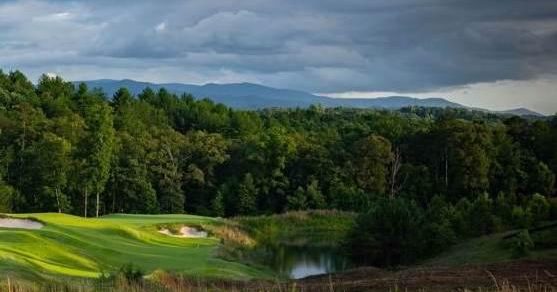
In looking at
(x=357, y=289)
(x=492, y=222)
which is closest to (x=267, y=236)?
(x=492, y=222)

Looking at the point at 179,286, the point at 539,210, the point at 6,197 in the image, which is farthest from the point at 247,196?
the point at 179,286

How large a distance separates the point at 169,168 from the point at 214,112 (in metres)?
30.0

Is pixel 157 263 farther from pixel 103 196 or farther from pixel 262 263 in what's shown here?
pixel 103 196

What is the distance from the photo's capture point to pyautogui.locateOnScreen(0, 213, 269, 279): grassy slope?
23477mm

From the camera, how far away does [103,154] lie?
216 ft

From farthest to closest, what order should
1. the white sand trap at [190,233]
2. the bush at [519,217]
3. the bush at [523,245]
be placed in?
the white sand trap at [190,233], the bush at [519,217], the bush at [523,245]

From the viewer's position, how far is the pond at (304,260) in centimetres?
4283

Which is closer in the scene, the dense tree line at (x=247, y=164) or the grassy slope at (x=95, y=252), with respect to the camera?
the grassy slope at (x=95, y=252)

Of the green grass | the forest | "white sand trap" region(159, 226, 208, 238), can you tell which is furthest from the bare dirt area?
the forest

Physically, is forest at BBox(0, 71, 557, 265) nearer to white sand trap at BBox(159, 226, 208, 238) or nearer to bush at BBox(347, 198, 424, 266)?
white sand trap at BBox(159, 226, 208, 238)

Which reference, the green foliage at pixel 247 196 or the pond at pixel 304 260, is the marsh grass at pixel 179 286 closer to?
the pond at pixel 304 260

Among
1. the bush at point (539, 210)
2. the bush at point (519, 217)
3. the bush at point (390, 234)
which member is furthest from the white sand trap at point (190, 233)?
the bush at point (539, 210)

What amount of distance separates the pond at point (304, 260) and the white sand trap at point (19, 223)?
1354 cm

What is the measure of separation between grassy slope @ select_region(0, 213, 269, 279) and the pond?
4.98m
